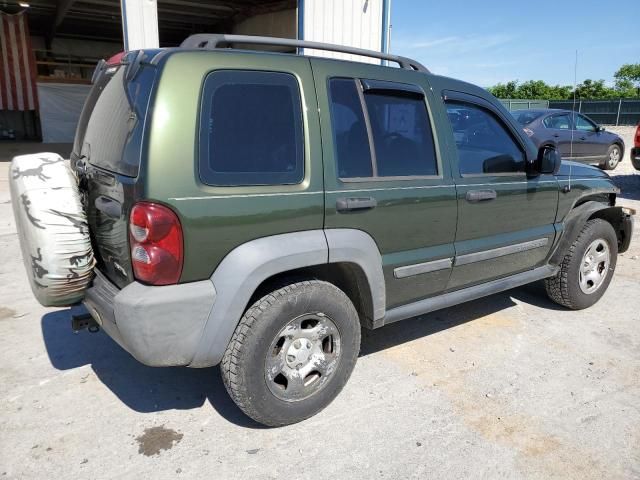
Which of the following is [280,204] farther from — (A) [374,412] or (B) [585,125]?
(B) [585,125]

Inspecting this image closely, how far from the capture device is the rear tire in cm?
1319

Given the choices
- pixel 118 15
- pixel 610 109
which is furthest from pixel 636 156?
pixel 610 109

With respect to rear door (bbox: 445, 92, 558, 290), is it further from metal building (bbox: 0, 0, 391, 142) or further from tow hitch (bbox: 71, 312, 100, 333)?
metal building (bbox: 0, 0, 391, 142)

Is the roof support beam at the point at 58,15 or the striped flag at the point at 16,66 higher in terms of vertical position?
the roof support beam at the point at 58,15


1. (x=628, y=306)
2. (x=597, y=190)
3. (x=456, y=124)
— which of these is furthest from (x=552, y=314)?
(x=456, y=124)

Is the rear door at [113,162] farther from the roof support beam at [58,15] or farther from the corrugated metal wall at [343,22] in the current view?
the roof support beam at [58,15]

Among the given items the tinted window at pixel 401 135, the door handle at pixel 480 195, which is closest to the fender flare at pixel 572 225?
the door handle at pixel 480 195

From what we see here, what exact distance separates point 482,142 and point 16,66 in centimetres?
2104

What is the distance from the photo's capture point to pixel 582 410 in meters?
2.92

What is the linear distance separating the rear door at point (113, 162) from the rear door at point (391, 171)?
0.93 m

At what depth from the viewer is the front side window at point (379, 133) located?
8.94 feet

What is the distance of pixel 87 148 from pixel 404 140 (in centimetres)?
187

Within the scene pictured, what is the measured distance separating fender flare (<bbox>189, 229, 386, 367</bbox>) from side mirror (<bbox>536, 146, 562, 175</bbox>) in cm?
181

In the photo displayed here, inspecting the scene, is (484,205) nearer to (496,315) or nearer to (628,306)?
(496,315)
